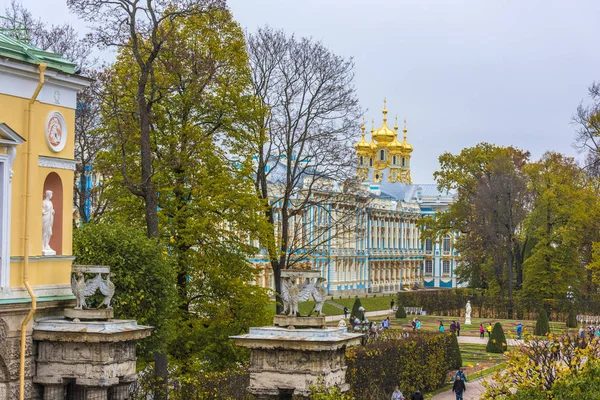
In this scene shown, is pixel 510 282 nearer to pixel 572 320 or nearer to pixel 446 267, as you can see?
pixel 572 320

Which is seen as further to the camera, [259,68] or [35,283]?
[259,68]

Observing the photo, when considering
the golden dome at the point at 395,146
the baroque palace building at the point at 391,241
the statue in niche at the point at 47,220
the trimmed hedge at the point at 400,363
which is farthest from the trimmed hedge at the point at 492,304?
the golden dome at the point at 395,146

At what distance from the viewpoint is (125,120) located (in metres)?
24.5

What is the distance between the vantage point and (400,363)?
3069 centimetres

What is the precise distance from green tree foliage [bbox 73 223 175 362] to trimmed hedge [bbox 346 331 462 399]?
224 inches

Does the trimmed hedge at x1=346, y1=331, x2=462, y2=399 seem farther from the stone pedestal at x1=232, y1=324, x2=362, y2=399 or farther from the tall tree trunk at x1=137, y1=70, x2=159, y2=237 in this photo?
the stone pedestal at x1=232, y1=324, x2=362, y2=399

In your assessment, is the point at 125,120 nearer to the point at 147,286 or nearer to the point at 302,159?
the point at 147,286

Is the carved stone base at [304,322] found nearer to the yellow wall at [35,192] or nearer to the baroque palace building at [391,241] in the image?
the yellow wall at [35,192]

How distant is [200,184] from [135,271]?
644 cm

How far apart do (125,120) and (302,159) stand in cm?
1125

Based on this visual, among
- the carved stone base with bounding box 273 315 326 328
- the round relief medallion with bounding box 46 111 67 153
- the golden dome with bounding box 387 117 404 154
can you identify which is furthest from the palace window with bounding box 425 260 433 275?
the round relief medallion with bounding box 46 111 67 153

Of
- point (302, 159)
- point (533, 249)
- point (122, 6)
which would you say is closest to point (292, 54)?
point (302, 159)

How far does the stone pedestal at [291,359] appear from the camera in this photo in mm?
15234

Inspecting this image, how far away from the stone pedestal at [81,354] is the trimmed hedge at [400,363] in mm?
10269
